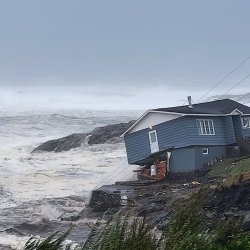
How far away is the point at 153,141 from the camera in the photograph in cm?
2973

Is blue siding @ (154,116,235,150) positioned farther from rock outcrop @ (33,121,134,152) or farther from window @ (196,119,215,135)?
rock outcrop @ (33,121,134,152)

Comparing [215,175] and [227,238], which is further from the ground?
[227,238]

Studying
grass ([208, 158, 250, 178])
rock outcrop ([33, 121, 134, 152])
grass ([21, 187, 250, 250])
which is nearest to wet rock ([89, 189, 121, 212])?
grass ([208, 158, 250, 178])

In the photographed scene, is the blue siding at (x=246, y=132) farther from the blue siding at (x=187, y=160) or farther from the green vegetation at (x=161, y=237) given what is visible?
the green vegetation at (x=161, y=237)

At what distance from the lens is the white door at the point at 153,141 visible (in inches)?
1160

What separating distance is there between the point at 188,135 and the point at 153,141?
2246 millimetres

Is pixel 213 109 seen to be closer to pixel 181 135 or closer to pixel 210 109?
pixel 210 109

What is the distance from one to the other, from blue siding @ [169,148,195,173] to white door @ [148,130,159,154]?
1.49 metres

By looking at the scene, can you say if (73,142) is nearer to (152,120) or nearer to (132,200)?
(152,120)

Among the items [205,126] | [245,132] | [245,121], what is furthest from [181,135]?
[245,121]

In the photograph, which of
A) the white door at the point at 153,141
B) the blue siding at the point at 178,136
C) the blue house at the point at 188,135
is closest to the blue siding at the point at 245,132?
the blue house at the point at 188,135

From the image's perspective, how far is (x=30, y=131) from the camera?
238 feet

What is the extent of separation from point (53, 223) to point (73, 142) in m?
29.1

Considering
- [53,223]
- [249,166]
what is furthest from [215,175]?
[53,223]
